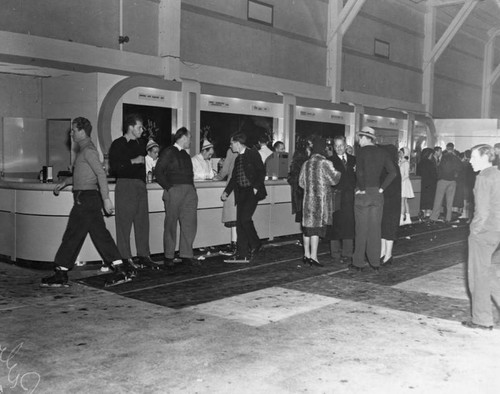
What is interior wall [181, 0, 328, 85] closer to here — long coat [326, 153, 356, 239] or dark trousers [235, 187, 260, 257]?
dark trousers [235, 187, 260, 257]

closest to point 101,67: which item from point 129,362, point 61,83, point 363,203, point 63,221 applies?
point 61,83

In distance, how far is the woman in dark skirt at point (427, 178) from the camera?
13.7 meters

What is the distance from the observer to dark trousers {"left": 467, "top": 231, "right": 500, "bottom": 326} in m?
4.92

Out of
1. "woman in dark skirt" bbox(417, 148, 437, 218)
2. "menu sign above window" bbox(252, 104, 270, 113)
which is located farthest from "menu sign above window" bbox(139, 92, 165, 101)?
"woman in dark skirt" bbox(417, 148, 437, 218)

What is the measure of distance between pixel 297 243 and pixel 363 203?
2.67m

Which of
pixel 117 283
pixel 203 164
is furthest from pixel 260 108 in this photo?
pixel 117 283

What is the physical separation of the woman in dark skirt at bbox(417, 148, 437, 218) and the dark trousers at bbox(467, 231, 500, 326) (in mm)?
9022

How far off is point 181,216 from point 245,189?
1025 millimetres

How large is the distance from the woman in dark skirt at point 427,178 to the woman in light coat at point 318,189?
22.2 ft

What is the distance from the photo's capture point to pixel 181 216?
7582mm

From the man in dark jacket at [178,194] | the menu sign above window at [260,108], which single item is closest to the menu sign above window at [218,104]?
the menu sign above window at [260,108]

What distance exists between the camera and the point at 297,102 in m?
13.7
